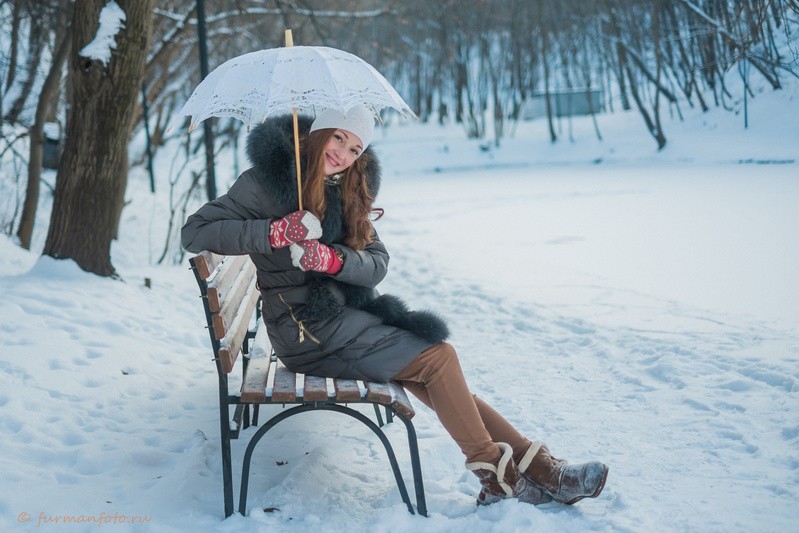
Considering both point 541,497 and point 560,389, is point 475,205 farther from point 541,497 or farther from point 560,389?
point 541,497

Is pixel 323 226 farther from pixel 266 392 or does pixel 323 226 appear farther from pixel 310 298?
pixel 266 392

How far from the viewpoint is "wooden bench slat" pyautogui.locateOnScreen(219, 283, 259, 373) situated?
303cm

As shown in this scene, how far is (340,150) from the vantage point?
3342 mm

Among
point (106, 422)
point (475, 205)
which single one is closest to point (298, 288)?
point (106, 422)

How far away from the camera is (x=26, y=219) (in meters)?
9.28

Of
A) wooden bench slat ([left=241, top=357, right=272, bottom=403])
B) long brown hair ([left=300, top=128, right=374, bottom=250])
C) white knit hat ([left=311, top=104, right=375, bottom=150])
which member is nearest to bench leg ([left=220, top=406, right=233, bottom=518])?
wooden bench slat ([left=241, top=357, right=272, bottom=403])

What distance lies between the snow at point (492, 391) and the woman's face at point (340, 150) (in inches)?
48.6

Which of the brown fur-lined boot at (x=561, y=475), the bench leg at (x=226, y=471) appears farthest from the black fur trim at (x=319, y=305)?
the brown fur-lined boot at (x=561, y=475)

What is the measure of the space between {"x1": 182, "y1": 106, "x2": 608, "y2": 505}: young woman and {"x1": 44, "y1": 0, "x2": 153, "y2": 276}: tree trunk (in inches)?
137

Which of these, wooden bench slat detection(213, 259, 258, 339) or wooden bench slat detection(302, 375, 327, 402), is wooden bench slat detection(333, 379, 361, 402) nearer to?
wooden bench slat detection(302, 375, 327, 402)

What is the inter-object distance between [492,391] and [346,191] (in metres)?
1.84

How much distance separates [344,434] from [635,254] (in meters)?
5.64

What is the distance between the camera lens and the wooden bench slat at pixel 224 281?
9.72 feet

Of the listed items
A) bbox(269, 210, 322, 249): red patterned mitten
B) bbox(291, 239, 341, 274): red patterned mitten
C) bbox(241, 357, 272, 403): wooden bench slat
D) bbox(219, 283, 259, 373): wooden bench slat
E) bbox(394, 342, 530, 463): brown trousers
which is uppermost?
bbox(269, 210, 322, 249): red patterned mitten
